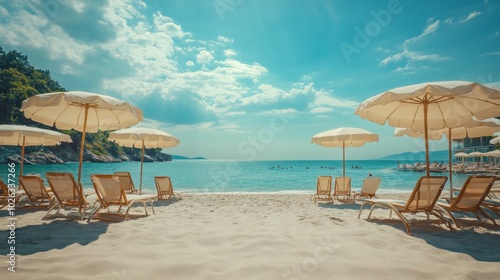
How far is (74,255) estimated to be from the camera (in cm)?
288

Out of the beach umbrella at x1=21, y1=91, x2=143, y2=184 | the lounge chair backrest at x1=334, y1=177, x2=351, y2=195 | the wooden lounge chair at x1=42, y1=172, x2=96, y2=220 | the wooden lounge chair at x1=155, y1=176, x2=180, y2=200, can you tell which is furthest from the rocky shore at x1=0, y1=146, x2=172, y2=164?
the lounge chair backrest at x1=334, y1=177, x2=351, y2=195

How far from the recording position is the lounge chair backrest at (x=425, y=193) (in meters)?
4.32

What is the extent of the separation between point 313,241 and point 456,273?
1486 mm

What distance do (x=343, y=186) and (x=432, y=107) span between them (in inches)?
153

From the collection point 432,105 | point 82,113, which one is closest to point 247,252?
point 432,105

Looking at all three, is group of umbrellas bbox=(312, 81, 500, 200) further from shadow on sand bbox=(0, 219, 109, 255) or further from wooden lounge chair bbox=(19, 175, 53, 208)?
wooden lounge chair bbox=(19, 175, 53, 208)

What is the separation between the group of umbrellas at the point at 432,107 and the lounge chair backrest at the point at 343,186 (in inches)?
59.5

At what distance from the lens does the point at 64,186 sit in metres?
5.14

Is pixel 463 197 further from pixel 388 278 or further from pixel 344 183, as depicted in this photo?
pixel 344 183

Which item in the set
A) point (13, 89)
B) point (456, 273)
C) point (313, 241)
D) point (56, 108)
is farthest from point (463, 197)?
point (13, 89)

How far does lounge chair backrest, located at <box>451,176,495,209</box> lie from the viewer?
4.60m

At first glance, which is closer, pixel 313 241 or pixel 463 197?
pixel 313 241

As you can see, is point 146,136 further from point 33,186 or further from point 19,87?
point 19,87

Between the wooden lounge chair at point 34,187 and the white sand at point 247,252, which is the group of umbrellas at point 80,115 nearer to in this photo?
the wooden lounge chair at point 34,187
